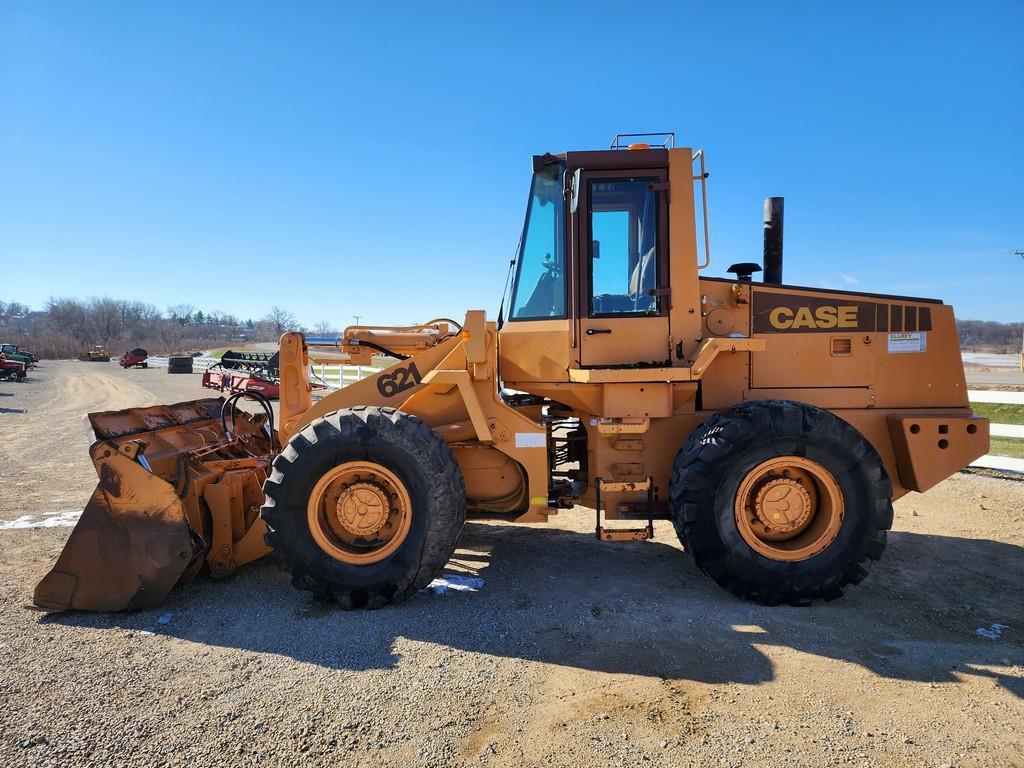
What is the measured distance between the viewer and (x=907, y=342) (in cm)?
432

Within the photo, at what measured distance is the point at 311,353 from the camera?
194 inches

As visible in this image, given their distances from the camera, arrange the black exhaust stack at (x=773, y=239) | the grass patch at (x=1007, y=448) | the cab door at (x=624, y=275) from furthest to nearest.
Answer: the grass patch at (x=1007, y=448) → the black exhaust stack at (x=773, y=239) → the cab door at (x=624, y=275)

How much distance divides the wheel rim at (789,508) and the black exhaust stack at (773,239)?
5.38 ft

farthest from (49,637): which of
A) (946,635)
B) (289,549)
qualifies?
(946,635)

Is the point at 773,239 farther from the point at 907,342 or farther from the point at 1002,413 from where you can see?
the point at 1002,413

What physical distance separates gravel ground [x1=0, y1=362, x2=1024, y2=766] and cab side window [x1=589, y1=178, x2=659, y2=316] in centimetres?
202

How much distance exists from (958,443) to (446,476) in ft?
11.8

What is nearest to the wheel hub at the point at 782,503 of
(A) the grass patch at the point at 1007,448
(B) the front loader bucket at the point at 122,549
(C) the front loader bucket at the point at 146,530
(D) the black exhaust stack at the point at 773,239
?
(D) the black exhaust stack at the point at 773,239

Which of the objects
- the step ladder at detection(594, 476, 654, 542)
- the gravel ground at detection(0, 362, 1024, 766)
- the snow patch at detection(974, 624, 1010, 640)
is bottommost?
the snow patch at detection(974, 624, 1010, 640)

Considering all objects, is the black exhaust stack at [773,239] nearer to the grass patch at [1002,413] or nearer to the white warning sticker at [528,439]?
the white warning sticker at [528,439]

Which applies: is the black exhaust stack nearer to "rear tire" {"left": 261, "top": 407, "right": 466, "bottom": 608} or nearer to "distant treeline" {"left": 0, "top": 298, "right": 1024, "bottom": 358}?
"rear tire" {"left": 261, "top": 407, "right": 466, "bottom": 608}

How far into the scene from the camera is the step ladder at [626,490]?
4090mm

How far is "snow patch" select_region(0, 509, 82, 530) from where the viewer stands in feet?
17.8

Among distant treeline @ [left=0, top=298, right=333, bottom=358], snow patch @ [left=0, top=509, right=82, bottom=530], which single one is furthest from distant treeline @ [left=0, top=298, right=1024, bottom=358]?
snow patch @ [left=0, top=509, right=82, bottom=530]
